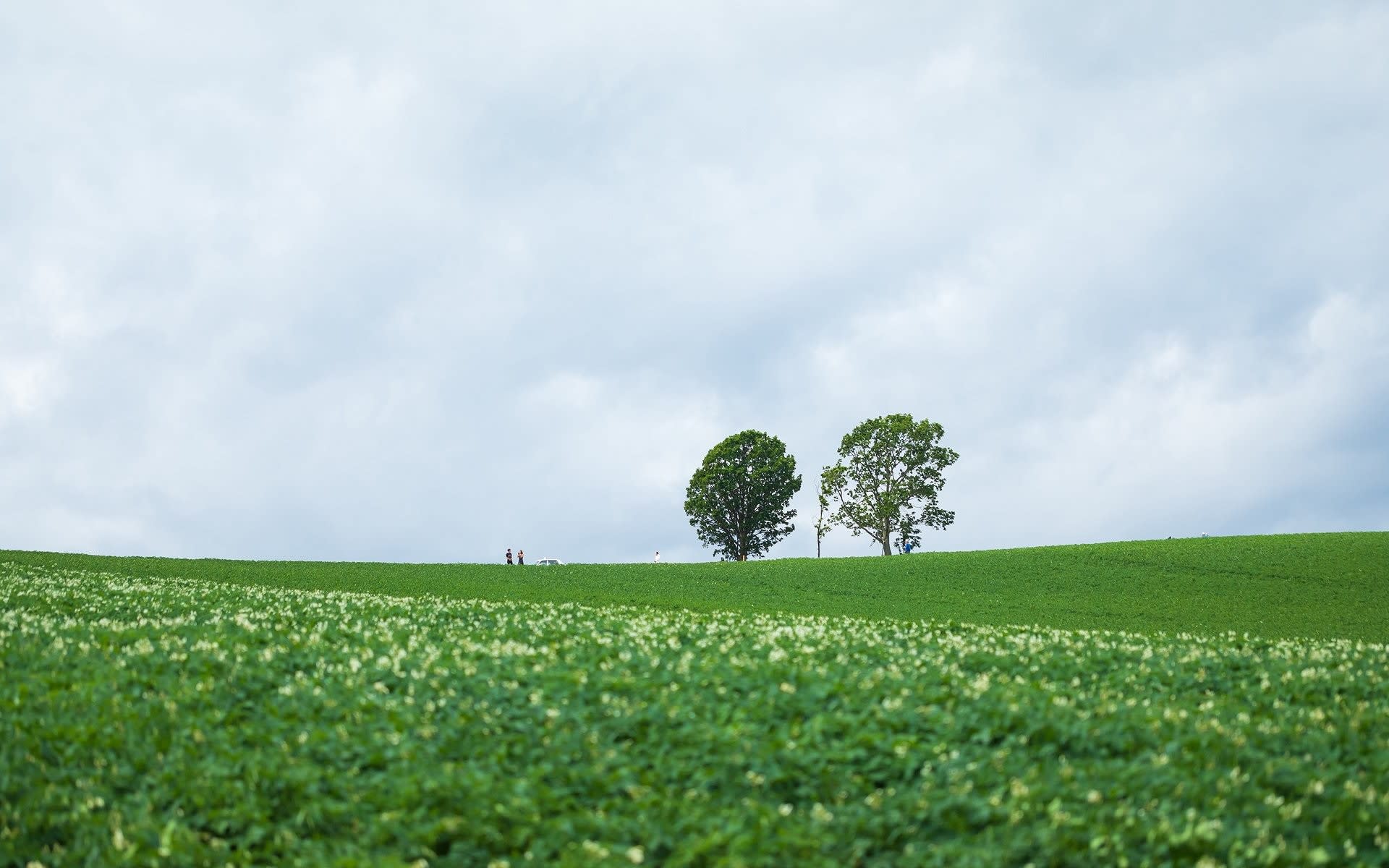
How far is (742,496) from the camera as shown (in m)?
86.6

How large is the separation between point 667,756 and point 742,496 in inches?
3046

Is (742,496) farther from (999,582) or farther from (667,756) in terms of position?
(667,756)

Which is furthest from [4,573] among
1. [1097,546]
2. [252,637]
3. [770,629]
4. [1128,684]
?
[1097,546]

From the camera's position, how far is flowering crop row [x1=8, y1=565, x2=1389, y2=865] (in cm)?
790

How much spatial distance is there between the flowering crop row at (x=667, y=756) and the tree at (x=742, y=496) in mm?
70707

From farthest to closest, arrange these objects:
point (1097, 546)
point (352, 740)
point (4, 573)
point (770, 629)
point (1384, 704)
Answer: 1. point (1097, 546)
2. point (4, 573)
3. point (770, 629)
4. point (1384, 704)
5. point (352, 740)

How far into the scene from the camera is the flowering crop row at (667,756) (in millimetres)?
7902

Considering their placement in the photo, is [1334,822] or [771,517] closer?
[1334,822]

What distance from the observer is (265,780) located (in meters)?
9.10

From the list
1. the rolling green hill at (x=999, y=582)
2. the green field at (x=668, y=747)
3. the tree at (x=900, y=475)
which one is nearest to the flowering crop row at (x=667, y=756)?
the green field at (x=668, y=747)

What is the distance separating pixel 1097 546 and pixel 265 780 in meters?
60.2

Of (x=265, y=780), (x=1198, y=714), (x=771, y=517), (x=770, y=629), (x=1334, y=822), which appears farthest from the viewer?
(x=771, y=517)

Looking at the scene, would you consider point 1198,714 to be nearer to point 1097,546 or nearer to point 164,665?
point 164,665

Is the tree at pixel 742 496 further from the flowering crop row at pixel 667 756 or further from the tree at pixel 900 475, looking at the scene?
the flowering crop row at pixel 667 756
